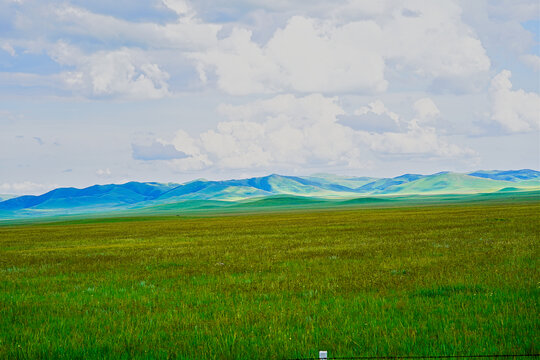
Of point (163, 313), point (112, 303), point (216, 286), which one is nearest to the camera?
point (163, 313)

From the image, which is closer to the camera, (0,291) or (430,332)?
(430,332)

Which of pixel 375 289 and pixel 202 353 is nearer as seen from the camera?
pixel 202 353

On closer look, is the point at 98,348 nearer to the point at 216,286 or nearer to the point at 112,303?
the point at 112,303

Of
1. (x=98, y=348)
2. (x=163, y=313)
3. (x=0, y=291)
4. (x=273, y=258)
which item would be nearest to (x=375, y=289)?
(x=163, y=313)

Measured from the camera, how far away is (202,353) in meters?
9.48

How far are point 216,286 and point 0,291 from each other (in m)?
8.37

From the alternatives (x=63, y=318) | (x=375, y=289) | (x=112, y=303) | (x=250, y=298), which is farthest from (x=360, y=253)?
(x=63, y=318)

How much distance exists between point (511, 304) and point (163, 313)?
9360 mm

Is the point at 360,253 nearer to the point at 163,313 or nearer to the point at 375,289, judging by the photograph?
the point at 375,289

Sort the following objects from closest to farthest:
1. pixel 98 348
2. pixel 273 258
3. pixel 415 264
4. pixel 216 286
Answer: pixel 98 348 → pixel 216 286 → pixel 415 264 → pixel 273 258

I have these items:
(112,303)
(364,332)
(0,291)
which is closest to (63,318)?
(112,303)

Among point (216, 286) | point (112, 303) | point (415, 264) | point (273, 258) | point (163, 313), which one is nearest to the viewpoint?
point (163, 313)

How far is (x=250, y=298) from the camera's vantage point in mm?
15078

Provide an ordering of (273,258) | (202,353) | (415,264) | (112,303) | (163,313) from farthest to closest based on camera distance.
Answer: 1. (273,258)
2. (415,264)
3. (112,303)
4. (163,313)
5. (202,353)
